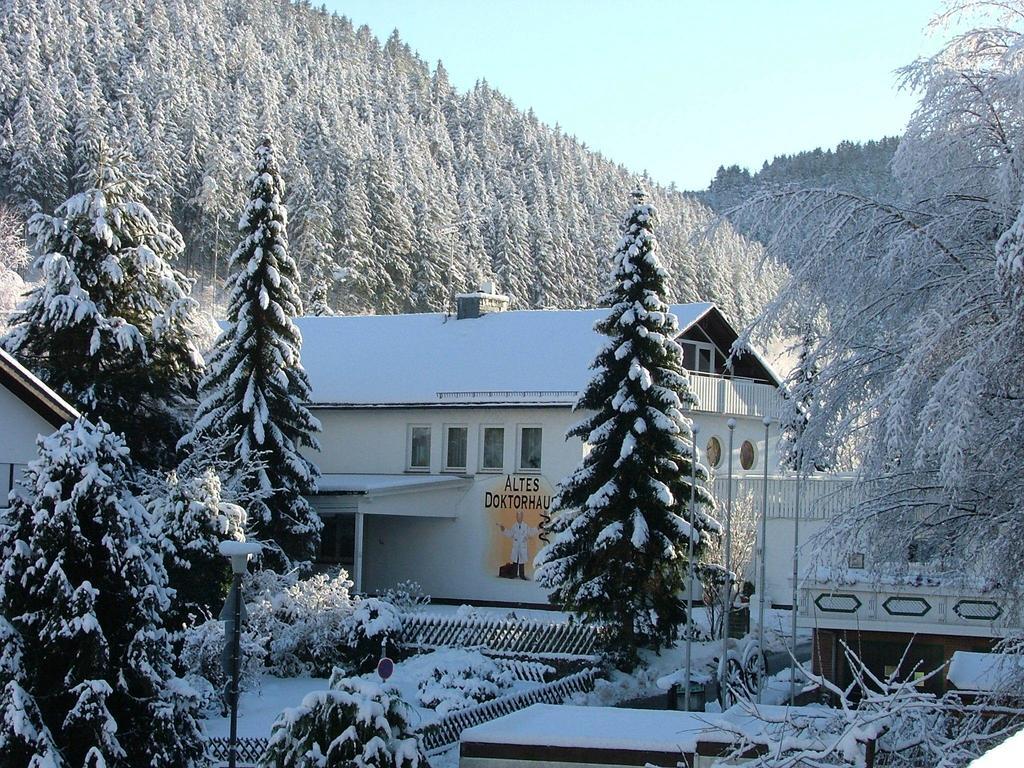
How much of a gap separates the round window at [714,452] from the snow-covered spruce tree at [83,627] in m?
25.2

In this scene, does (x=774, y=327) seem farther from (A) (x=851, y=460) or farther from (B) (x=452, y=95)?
(B) (x=452, y=95)

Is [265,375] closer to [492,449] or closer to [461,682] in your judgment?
[492,449]

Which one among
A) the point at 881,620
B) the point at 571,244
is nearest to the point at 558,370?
the point at 881,620

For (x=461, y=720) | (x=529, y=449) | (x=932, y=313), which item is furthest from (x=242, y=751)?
(x=529, y=449)

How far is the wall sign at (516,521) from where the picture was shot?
3484cm

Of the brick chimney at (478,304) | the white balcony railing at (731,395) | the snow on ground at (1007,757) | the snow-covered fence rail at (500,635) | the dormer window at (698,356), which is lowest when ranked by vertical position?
the snow-covered fence rail at (500,635)

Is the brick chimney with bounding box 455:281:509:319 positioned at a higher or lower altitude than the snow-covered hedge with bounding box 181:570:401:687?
higher

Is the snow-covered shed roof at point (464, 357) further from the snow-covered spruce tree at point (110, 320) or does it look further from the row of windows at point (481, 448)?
the snow-covered spruce tree at point (110, 320)

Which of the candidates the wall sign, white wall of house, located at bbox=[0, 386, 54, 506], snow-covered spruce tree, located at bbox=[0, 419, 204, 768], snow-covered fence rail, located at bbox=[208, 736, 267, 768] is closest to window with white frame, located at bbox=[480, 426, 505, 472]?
the wall sign

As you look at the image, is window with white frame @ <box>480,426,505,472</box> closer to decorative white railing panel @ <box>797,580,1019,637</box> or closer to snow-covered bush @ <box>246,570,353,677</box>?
snow-covered bush @ <box>246,570,353,677</box>

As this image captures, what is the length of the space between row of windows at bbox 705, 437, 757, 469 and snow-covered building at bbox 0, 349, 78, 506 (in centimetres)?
1985

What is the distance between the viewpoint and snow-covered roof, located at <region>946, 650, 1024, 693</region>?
9.89 m

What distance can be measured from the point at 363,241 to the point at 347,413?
64.9 m

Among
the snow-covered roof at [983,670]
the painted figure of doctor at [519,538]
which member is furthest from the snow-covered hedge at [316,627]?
the snow-covered roof at [983,670]
